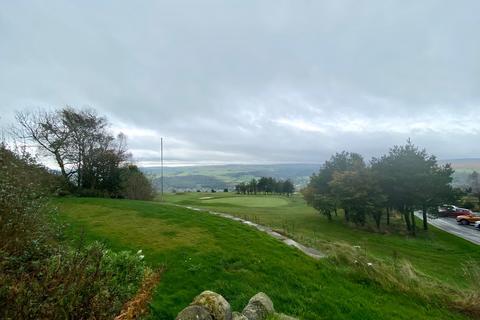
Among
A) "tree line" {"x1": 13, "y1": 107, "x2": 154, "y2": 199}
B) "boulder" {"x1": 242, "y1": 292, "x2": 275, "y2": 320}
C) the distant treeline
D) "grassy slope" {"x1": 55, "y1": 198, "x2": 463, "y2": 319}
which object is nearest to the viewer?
"boulder" {"x1": 242, "y1": 292, "x2": 275, "y2": 320}

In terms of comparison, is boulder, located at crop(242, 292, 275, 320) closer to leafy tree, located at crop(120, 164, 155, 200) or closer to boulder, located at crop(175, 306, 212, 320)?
boulder, located at crop(175, 306, 212, 320)

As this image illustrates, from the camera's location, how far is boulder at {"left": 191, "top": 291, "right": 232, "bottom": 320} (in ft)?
13.9

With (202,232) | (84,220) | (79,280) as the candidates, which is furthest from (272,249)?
(84,220)

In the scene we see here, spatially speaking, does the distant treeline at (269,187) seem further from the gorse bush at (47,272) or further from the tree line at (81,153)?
the gorse bush at (47,272)

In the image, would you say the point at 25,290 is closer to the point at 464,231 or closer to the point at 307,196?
the point at 307,196

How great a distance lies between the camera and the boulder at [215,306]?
4.25m

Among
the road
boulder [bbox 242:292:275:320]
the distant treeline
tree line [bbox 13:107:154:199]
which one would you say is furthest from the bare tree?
the distant treeline

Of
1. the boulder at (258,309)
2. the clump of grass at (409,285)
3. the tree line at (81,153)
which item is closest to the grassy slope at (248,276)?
the clump of grass at (409,285)

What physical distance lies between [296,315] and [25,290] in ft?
17.5

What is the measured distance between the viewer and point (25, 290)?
8.55 ft

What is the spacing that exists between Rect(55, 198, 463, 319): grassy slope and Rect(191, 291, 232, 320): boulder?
188 cm

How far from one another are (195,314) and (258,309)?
1463 mm

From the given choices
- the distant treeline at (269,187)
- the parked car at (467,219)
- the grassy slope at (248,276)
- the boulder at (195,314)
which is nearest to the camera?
the boulder at (195,314)

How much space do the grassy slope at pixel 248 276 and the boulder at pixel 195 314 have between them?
6.47 feet
